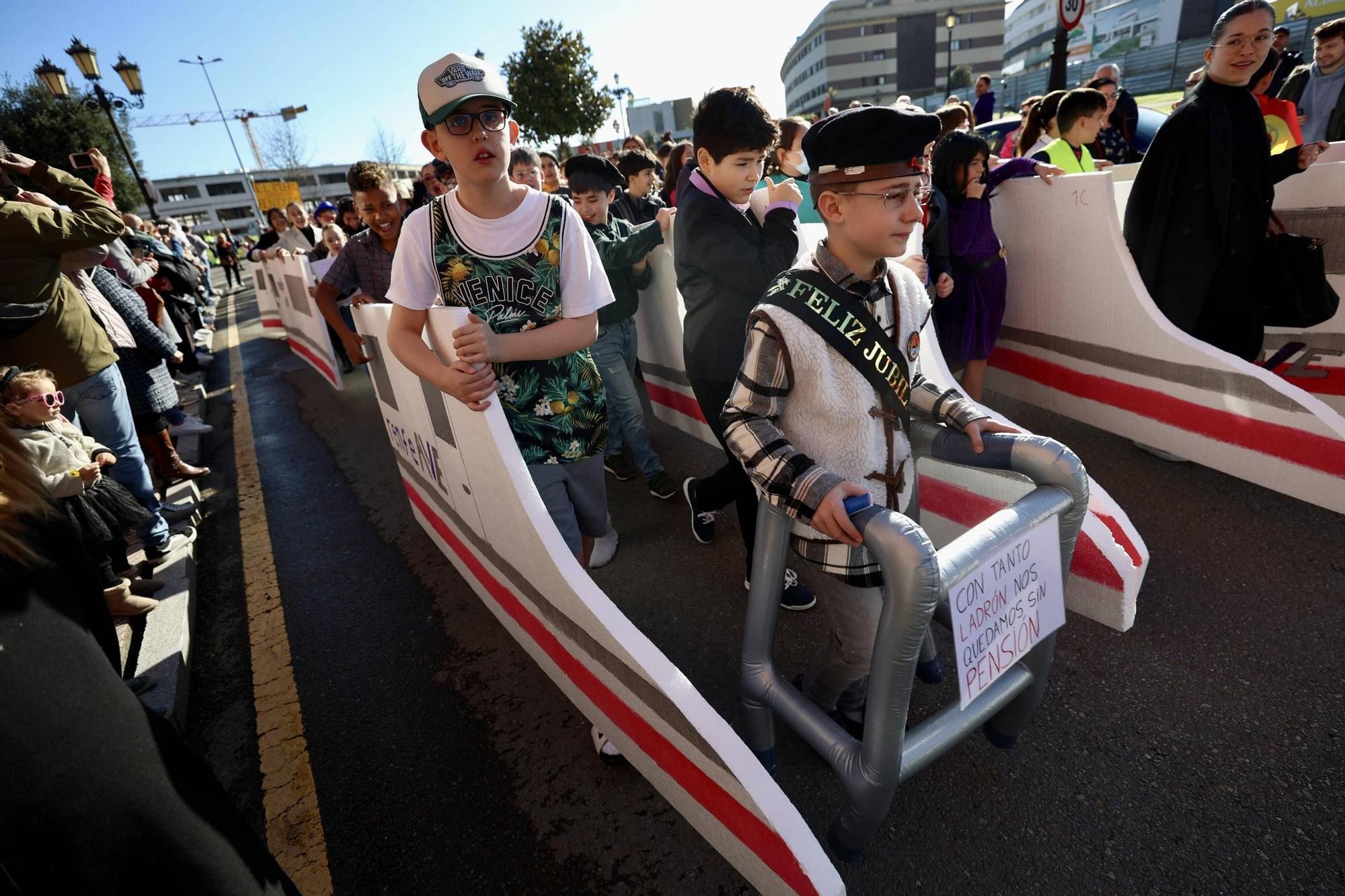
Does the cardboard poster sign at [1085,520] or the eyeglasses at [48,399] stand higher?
the eyeglasses at [48,399]

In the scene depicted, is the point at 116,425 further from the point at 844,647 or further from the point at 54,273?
the point at 844,647

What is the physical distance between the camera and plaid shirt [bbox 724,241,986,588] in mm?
1475

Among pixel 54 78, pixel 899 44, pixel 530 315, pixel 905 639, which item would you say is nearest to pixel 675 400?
pixel 530 315

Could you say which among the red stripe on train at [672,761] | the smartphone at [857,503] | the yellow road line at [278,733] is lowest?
the yellow road line at [278,733]

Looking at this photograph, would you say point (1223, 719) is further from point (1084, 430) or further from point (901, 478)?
point (1084, 430)

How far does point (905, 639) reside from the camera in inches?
52.2

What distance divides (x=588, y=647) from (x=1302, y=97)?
8129mm

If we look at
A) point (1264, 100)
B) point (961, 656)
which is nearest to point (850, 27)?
point (1264, 100)

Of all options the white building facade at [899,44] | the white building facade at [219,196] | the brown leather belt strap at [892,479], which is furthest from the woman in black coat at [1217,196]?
the white building facade at [219,196]

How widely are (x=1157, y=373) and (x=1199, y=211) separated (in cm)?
83

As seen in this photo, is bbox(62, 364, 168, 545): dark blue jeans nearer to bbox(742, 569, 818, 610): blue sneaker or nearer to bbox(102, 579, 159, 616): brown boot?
bbox(102, 579, 159, 616): brown boot

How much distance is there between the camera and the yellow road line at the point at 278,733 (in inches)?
84.3

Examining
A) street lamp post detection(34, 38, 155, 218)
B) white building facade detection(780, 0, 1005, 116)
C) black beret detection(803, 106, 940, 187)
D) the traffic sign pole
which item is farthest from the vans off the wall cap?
white building facade detection(780, 0, 1005, 116)

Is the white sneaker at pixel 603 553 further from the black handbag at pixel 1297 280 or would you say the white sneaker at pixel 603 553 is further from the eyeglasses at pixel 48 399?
the black handbag at pixel 1297 280
